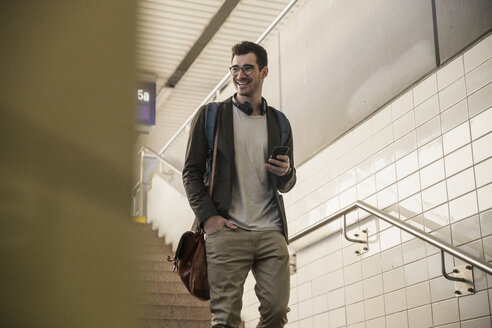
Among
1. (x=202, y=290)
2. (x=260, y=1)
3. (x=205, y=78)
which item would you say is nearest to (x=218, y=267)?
(x=202, y=290)

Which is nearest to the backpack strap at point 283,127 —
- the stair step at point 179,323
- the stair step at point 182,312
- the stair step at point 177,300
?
the stair step at point 179,323

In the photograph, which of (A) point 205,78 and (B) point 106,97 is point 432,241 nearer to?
(B) point 106,97

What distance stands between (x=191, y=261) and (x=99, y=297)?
6.98ft

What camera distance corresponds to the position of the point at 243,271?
8.28 ft

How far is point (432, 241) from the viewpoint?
11.3ft

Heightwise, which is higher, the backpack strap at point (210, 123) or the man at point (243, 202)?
the backpack strap at point (210, 123)

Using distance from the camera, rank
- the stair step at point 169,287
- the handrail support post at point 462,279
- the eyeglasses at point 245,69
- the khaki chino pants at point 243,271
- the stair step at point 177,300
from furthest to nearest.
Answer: the stair step at point 169,287 < the stair step at point 177,300 < the handrail support post at point 462,279 < the eyeglasses at point 245,69 < the khaki chino pants at point 243,271

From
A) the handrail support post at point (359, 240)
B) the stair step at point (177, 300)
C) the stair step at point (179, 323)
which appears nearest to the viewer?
the handrail support post at point (359, 240)

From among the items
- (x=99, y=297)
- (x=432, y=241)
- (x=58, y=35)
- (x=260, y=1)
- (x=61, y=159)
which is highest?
(x=260, y=1)

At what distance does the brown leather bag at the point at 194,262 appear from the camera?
99.8 inches

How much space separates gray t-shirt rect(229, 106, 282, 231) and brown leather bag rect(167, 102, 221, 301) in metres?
0.12

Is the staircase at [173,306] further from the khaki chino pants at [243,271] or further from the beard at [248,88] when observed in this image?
the beard at [248,88]

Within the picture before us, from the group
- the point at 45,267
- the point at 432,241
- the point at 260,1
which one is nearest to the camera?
the point at 45,267

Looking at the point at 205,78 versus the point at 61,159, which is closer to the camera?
the point at 61,159
